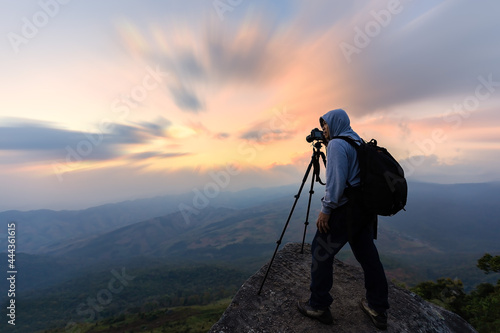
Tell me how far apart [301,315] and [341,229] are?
2.07 metres

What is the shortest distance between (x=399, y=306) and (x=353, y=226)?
301 centimetres

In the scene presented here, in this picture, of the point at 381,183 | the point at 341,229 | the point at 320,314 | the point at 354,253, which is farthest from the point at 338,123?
the point at 320,314

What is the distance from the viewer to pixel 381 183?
12.2 feet

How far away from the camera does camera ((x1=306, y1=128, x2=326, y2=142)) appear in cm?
468

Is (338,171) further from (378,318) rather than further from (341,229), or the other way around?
(378,318)

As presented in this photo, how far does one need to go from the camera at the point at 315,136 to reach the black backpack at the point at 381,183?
941 mm

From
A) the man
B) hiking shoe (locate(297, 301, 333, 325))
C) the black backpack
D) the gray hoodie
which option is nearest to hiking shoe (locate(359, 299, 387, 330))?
the man

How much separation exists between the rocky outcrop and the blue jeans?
531 millimetres

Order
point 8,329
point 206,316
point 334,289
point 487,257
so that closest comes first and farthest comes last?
point 334,289, point 487,257, point 206,316, point 8,329

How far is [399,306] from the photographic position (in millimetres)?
5180

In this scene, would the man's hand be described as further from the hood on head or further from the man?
the hood on head

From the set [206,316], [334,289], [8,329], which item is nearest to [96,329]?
[206,316]

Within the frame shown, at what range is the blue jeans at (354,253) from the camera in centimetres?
411

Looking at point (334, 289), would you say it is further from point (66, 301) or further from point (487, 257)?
point (66, 301)
